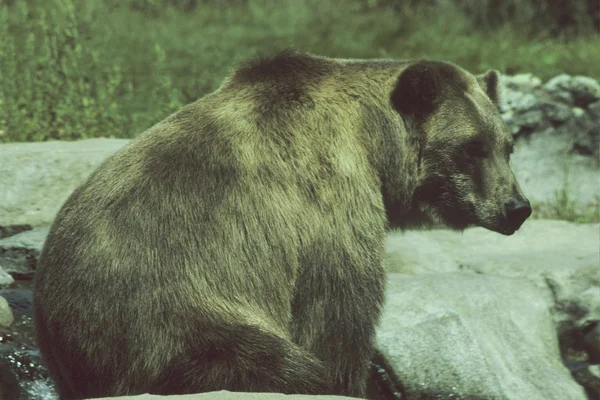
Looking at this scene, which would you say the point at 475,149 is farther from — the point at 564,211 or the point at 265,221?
the point at 564,211

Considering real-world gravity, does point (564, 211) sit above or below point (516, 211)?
below

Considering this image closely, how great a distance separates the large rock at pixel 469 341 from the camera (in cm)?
600

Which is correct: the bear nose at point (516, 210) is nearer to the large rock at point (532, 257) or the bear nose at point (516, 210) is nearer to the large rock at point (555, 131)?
the large rock at point (532, 257)

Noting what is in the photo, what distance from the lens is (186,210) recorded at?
4375 millimetres

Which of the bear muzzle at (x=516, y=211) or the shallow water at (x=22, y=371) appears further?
the shallow water at (x=22, y=371)

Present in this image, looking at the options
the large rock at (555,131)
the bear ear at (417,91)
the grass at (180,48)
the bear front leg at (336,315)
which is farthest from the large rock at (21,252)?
the large rock at (555,131)

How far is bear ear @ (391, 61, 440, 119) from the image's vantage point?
4.93m

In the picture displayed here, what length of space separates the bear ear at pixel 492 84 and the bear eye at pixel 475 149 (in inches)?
17.9

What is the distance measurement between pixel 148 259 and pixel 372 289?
3.19 ft

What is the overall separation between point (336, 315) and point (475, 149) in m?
1.08

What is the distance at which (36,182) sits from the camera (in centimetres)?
663

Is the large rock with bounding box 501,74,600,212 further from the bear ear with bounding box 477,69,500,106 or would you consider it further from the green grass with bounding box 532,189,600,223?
the bear ear with bounding box 477,69,500,106

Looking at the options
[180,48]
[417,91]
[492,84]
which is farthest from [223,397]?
[180,48]

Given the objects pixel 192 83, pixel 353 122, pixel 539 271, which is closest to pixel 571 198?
pixel 539 271
